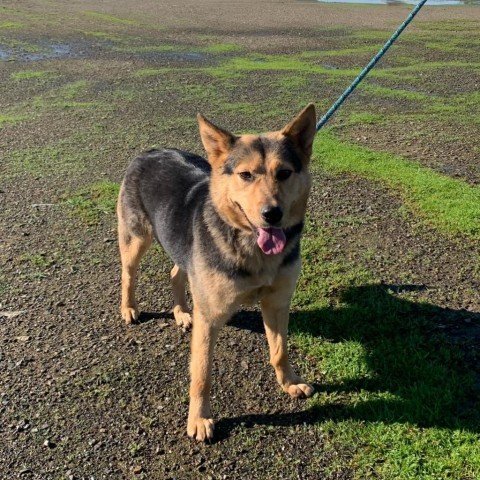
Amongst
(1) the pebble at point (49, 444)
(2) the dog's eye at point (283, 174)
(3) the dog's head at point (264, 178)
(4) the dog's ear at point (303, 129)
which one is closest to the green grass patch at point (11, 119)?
(3) the dog's head at point (264, 178)

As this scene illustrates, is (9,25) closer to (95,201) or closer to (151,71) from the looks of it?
(151,71)

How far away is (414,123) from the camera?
1007 centimetres

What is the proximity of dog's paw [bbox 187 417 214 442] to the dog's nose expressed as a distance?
1.46 meters

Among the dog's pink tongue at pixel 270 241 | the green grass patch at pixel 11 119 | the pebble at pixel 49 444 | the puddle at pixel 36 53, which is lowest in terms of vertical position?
the pebble at pixel 49 444

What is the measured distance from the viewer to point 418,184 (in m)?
7.28

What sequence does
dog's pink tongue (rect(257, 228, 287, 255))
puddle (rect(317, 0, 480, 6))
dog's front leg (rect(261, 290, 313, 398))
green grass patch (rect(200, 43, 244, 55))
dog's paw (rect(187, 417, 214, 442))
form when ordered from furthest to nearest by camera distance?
puddle (rect(317, 0, 480, 6)), green grass patch (rect(200, 43, 244, 55)), dog's front leg (rect(261, 290, 313, 398)), dog's paw (rect(187, 417, 214, 442)), dog's pink tongue (rect(257, 228, 287, 255))

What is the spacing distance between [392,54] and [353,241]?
12850 millimetres

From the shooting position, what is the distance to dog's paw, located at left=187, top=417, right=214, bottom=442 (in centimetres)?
361

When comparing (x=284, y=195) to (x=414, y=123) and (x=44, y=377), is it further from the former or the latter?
(x=414, y=123)

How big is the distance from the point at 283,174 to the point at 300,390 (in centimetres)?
162

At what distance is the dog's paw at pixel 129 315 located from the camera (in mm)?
4863

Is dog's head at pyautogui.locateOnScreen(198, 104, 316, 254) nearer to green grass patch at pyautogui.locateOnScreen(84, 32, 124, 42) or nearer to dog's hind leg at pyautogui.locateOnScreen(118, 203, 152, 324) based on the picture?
dog's hind leg at pyautogui.locateOnScreen(118, 203, 152, 324)

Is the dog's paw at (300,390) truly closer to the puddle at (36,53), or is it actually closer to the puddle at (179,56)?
the puddle at (179,56)

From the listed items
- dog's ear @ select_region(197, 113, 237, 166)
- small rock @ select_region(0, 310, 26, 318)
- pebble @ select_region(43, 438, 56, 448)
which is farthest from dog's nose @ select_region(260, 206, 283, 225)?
small rock @ select_region(0, 310, 26, 318)
